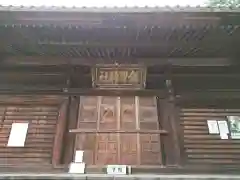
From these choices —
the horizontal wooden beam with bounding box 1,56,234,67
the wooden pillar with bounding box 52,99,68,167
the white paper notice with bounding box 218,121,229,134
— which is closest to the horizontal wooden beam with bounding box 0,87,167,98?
the wooden pillar with bounding box 52,99,68,167

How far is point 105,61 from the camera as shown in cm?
692

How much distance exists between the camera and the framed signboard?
6859 millimetres

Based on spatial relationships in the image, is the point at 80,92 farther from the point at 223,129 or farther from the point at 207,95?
the point at 223,129

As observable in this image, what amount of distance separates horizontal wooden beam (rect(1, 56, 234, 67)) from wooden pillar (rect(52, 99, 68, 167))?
2.76ft

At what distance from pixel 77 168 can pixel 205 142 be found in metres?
2.20

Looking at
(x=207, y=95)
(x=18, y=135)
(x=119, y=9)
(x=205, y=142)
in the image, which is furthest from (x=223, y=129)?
(x=18, y=135)

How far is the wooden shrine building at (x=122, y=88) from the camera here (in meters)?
5.97

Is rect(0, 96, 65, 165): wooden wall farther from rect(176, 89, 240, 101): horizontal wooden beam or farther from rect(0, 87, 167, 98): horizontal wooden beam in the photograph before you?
rect(176, 89, 240, 101): horizontal wooden beam

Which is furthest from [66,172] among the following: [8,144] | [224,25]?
[224,25]

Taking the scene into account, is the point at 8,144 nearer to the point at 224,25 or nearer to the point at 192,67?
the point at 192,67

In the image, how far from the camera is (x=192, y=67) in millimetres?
6961

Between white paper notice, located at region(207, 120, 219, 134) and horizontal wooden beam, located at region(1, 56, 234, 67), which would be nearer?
white paper notice, located at region(207, 120, 219, 134)

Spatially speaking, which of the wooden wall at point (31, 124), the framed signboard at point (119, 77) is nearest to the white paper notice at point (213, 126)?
the framed signboard at point (119, 77)

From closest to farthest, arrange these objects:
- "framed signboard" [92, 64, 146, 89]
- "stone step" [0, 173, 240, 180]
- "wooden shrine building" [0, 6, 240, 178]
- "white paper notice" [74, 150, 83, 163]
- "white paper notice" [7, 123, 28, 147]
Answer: "stone step" [0, 173, 240, 180] < "white paper notice" [74, 150, 83, 163] < "wooden shrine building" [0, 6, 240, 178] < "white paper notice" [7, 123, 28, 147] < "framed signboard" [92, 64, 146, 89]
